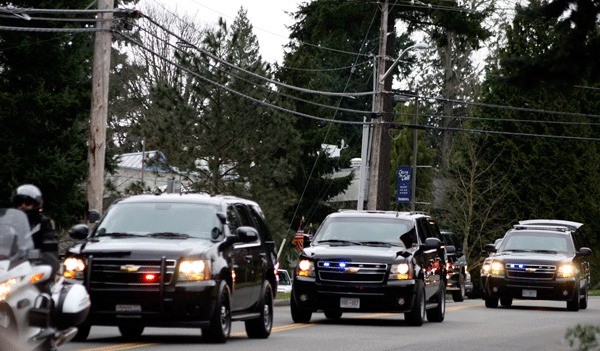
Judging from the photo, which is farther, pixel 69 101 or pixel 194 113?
pixel 194 113

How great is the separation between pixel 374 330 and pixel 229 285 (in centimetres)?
441

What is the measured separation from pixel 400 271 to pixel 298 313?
73.6 inches

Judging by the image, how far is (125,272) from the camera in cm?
1802

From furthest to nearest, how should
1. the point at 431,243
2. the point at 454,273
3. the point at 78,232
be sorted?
1. the point at 454,273
2. the point at 431,243
3. the point at 78,232

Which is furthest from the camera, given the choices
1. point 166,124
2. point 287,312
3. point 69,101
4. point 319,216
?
point 319,216

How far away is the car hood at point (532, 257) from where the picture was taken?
32.8 meters

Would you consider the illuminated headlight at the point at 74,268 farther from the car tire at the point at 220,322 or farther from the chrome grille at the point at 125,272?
the car tire at the point at 220,322

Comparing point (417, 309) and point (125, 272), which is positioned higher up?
point (125, 272)

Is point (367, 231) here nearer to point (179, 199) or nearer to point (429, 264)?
point (429, 264)

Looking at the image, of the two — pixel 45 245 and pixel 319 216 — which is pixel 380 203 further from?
pixel 45 245

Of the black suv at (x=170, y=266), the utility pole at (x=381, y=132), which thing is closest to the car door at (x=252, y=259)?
the black suv at (x=170, y=266)

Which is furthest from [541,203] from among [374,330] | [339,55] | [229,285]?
[229,285]

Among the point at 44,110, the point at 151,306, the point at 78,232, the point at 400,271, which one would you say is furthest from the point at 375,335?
the point at 44,110

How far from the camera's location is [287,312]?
29469mm
